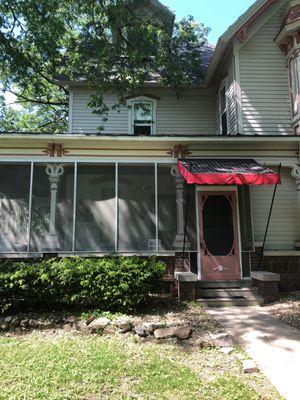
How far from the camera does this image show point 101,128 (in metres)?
13.1

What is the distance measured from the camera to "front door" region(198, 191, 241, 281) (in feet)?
34.6

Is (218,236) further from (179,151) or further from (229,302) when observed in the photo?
(179,151)

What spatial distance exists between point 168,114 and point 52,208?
21.0ft

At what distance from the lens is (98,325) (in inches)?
269

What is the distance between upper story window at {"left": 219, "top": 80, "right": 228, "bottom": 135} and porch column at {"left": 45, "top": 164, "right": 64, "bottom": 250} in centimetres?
613

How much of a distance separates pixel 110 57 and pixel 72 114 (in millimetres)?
2983

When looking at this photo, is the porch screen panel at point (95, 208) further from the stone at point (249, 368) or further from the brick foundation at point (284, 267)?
the stone at point (249, 368)

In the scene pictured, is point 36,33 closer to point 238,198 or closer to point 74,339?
point 238,198

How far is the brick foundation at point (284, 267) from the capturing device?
35.0 ft

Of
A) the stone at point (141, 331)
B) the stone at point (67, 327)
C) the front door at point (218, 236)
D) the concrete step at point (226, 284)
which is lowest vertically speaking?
the stone at point (67, 327)

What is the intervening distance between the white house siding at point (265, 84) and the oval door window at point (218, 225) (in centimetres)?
265

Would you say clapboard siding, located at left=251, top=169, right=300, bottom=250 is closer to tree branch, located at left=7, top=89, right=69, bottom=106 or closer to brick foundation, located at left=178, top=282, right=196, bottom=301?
brick foundation, located at left=178, top=282, right=196, bottom=301

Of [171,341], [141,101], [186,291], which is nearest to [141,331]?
[171,341]

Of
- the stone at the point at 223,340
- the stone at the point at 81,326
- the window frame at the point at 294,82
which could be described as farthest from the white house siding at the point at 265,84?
the stone at the point at 81,326
